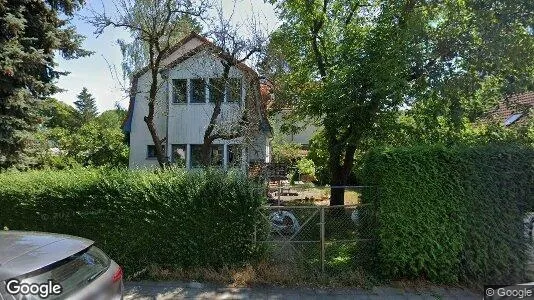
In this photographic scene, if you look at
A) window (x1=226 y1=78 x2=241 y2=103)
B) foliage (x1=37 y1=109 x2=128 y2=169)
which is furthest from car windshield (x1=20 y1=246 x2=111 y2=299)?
foliage (x1=37 y1=109 x2=128 y2=169)

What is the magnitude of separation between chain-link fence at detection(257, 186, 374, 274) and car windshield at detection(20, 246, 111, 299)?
2646mm

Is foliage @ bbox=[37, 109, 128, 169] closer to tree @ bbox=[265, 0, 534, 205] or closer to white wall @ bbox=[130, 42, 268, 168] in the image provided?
white wall @ bbox=[130, 42, 268, 168]

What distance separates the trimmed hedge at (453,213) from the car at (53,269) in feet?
12.7

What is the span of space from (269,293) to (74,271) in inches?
112

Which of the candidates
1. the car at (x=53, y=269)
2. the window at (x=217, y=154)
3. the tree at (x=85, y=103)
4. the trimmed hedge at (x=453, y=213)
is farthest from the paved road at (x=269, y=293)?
the tree at (x=85, y=103)

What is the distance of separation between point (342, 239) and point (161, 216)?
3076 mm

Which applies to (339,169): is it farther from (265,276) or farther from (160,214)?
(160,214)

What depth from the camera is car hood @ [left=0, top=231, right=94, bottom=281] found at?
265 cm

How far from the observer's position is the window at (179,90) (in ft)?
49.0

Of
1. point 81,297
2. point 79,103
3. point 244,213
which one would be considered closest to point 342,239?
point 244,213

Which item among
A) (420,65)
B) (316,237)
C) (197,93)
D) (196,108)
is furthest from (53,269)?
(196,108)

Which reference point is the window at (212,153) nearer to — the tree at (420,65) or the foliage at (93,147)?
the foliage at (93,147)

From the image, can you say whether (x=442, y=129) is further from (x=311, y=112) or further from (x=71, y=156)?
(x=71, y=156)

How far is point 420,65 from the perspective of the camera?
8023mm
